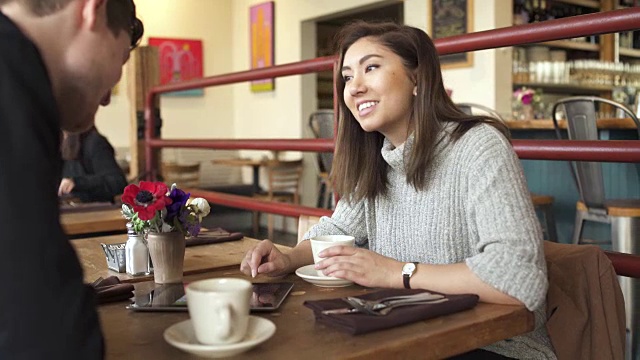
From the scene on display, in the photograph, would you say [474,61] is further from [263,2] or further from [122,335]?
[122,335]

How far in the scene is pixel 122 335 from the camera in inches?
40.0

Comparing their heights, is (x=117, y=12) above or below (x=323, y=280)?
above

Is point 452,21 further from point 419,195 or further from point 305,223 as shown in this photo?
point 419,195

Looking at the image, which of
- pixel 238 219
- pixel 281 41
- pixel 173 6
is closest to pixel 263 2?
pixel 281 41

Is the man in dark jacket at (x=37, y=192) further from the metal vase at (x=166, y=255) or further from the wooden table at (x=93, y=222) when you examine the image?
the wooden table at (x=93, y=222)

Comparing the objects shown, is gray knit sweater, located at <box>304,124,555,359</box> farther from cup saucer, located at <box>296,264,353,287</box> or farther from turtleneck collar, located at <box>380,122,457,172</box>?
cup saucer, located at <box>296,264,353,287</box>

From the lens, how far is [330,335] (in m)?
0.99

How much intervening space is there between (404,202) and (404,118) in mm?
201

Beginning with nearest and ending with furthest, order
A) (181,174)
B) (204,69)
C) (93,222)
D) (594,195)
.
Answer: (93,222) < (594,195) < (181,174) < (204,69)

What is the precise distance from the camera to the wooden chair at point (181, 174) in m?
7.57

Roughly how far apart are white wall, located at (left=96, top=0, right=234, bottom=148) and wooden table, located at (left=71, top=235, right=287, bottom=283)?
6.48 m

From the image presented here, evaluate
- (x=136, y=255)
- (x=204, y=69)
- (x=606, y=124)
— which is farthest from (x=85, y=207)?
(x=204, y=69)

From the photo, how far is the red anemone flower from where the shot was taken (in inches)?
51.2

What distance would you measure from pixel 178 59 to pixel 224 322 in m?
7.93
